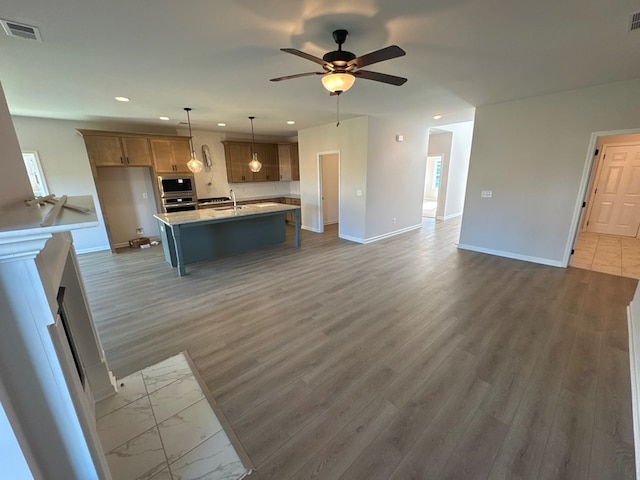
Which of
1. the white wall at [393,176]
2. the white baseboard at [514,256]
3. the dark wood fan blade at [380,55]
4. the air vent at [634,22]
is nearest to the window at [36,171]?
the dark wood fan blade at [380,55]

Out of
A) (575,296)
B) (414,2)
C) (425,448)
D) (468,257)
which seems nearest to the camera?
(425,448)

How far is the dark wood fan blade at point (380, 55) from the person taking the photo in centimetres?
173

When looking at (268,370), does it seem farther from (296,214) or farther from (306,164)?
(306,164)

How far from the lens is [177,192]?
581 centimetres

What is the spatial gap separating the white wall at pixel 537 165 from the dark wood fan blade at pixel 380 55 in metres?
3.57

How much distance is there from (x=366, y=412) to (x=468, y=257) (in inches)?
154

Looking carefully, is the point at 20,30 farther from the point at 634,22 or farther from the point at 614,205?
the point at 614,205

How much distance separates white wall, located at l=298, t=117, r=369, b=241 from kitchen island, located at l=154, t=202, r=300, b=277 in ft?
4.41

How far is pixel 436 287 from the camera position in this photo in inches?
139

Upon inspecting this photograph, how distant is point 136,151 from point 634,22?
7138mm

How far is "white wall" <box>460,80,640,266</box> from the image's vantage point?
3.48 metres

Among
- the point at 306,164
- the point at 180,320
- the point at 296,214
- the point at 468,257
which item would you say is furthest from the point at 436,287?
the point at 306,164

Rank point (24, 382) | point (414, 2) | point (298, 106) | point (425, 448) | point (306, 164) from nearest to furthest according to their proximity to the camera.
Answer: point (24, 382) → point (425, 448) → point (414, 2) → point (298, 106) → point (306, 164)

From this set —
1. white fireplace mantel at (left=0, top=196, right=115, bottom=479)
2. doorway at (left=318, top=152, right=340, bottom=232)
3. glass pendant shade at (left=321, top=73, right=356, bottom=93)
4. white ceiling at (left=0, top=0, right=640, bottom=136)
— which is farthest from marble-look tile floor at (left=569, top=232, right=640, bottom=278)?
white fireplace mantel at (left=0, top=196, right=115, bottom=479)
